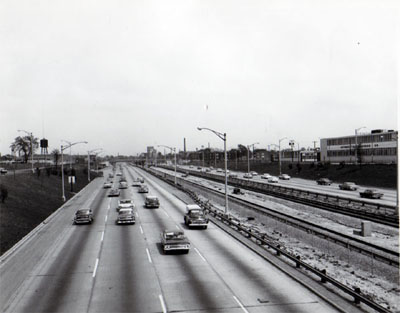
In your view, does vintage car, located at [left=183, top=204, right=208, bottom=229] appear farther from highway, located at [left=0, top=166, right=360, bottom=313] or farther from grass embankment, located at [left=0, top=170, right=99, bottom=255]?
grass embankment, located at [left=0, top=170, right=99, bottom=255]

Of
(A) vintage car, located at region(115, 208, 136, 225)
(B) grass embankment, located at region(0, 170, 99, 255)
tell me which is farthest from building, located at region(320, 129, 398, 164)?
(B) grass embankment, located at region(0, 170, 99, 255)

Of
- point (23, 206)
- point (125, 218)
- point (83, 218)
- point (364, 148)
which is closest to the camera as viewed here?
point (125, 218)

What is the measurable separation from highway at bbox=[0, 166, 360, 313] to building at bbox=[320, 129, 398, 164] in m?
66.1

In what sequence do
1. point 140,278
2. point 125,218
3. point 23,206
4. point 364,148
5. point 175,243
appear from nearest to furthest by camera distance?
1. point 140,278
2. point 175,243
3. point 125,218
4. point 23,206
5. point 364,148

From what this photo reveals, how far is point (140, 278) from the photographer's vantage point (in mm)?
19578

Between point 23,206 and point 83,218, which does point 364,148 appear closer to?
point 83,218

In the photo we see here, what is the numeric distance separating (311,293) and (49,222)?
97.9ft

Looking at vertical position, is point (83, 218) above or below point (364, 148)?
below

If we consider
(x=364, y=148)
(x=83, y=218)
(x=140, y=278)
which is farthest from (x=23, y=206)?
(x=364, y=148)

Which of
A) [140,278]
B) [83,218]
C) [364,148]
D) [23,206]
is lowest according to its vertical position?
[140,278]

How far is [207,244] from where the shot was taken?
27.8 metres

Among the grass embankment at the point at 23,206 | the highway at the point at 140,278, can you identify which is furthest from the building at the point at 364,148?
the highway at the point at 140,278

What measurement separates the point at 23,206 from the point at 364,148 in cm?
8196

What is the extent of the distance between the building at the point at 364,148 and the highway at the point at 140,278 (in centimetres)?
6615
